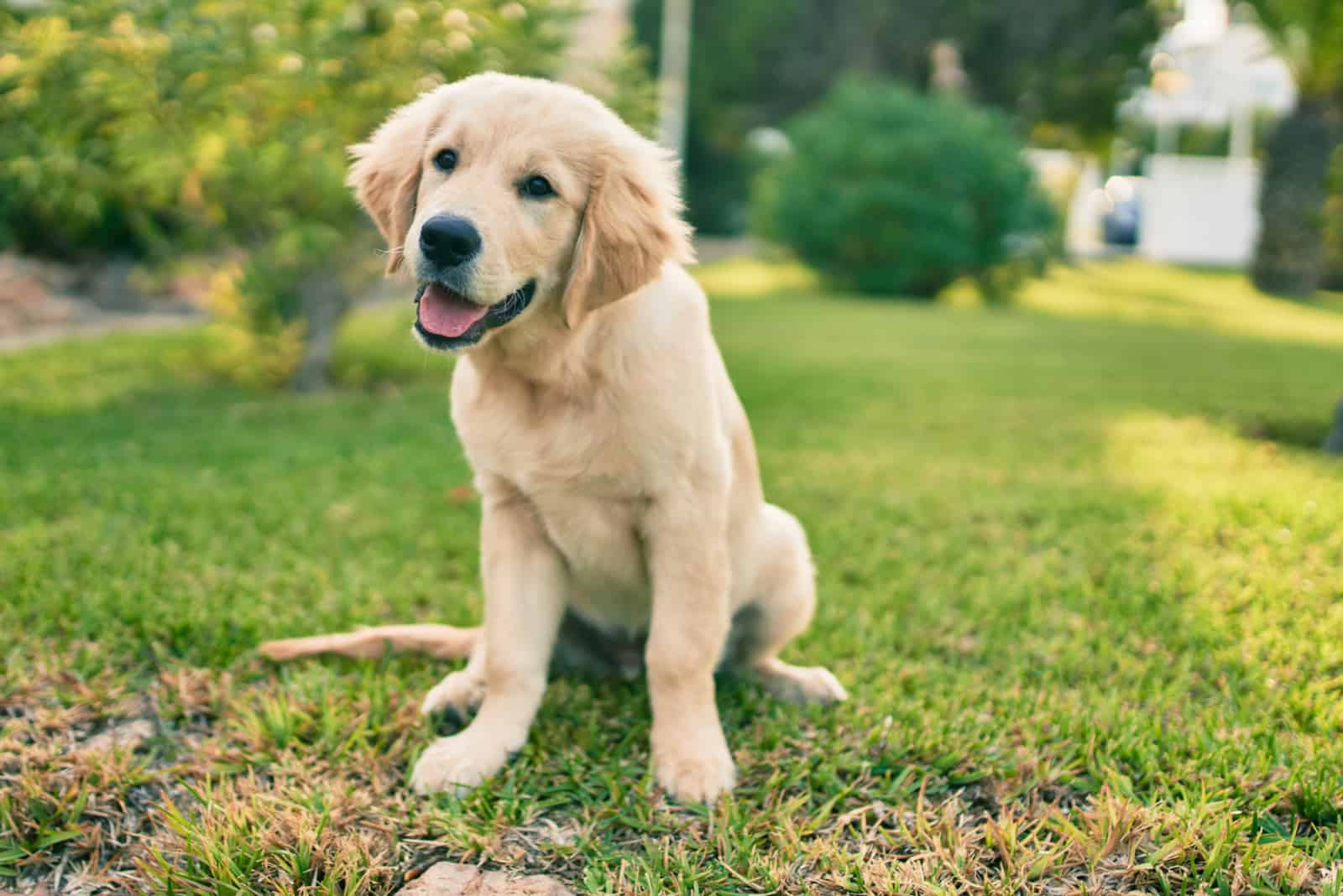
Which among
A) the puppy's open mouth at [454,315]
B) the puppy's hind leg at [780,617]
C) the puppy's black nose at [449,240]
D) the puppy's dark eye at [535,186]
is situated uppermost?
the puppy's dark eye at [535,186]

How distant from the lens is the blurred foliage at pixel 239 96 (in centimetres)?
559

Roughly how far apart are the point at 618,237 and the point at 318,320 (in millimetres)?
5056

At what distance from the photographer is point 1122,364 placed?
921 cm

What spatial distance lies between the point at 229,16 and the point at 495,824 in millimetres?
4924

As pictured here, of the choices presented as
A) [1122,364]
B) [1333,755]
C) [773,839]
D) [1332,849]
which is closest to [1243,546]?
[1333,755]

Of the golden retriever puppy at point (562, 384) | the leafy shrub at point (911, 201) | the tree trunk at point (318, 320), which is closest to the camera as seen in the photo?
the golden retriever puppy at point (562, 384)

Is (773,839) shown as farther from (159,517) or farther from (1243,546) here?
(159,517)

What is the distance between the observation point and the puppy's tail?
2.75 metres

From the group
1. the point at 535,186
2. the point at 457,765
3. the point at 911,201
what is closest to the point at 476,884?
the point at 457,765

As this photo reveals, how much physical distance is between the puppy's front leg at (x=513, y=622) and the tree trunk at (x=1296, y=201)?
18.2m

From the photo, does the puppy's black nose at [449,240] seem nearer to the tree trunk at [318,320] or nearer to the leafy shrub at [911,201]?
the tree trunk at [318,320]

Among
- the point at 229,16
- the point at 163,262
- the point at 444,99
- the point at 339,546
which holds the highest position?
the point at 229,16

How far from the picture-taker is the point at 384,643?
9.15 ft

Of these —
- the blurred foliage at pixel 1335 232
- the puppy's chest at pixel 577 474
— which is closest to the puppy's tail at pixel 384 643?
the puppy's chest at pixel 577 474
